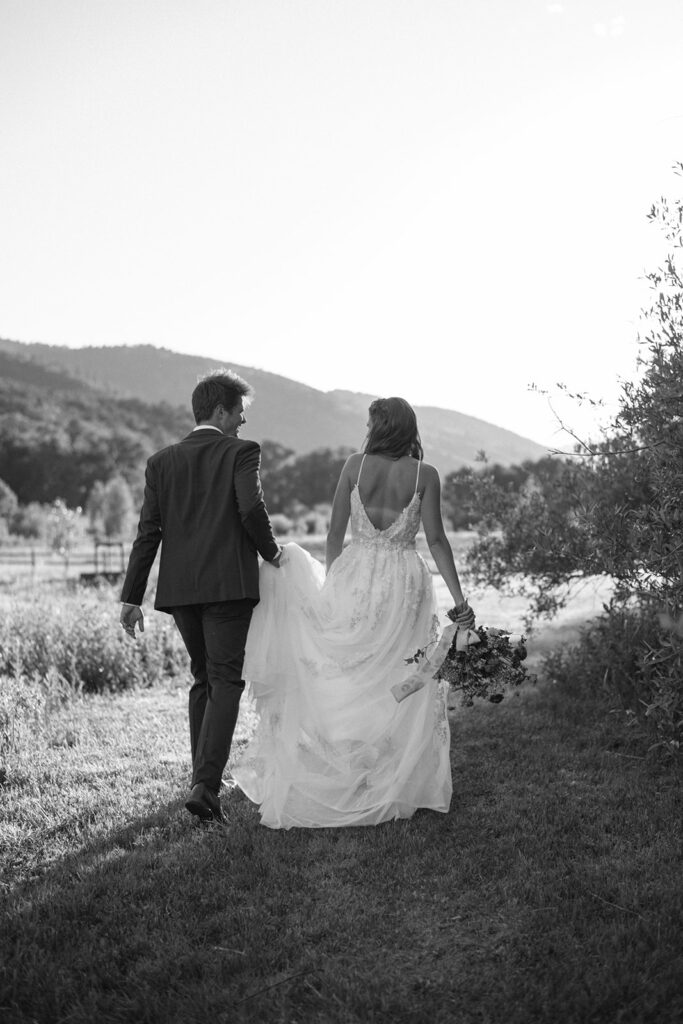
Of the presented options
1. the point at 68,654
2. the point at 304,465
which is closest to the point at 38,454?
the point at 304,465

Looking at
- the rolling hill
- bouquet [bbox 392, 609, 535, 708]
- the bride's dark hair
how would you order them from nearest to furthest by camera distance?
bouquet [bbox 392, 609, 535, 708] < the bride's dark hair < the rolling hill

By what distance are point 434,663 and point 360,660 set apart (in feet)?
1.53

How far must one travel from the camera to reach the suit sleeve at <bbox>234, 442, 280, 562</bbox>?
15.4 feet

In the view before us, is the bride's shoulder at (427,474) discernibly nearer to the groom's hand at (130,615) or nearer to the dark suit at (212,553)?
the dark suit at (212,553)

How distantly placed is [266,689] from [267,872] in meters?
1.13

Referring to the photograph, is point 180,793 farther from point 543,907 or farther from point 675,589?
point 675,589

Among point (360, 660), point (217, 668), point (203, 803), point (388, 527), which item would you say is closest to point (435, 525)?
point (388, 527)

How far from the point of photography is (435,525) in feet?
15.9

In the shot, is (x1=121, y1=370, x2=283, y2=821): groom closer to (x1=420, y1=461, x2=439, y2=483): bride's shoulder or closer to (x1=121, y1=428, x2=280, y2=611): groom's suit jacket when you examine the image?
(x1=121, y1=428, x2=280, y2=611): groom's suit jacket

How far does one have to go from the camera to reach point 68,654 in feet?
27.2

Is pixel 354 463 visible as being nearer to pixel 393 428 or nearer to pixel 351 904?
pixel 393 428

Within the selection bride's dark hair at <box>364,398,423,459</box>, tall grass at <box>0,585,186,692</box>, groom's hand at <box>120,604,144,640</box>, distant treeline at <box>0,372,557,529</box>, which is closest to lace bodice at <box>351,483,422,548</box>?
bride's dark hair at <box>364,398,423,459</box>

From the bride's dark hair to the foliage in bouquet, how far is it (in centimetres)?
116

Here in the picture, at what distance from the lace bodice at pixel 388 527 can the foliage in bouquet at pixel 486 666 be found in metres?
0.80
